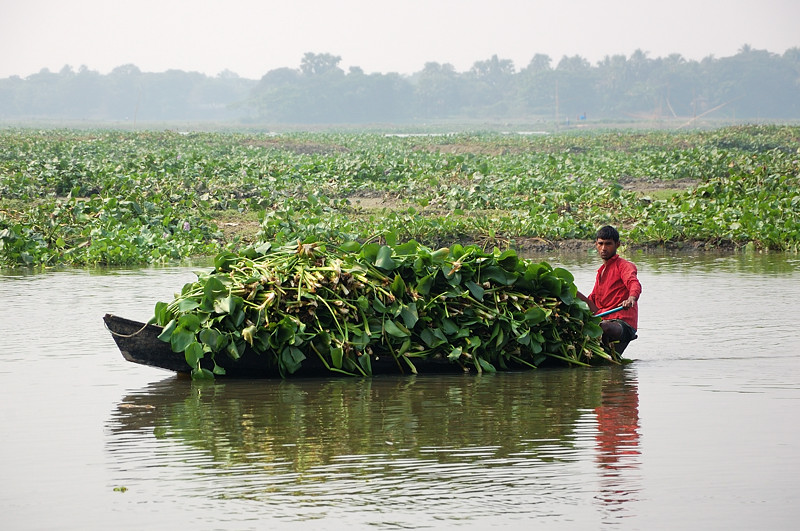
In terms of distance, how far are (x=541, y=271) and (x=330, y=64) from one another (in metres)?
114

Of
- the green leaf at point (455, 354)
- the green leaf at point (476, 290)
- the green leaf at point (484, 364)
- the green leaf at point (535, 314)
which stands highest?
the green leaf at point (476, 290)

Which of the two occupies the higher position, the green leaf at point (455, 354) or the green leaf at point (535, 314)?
the green leaf at point (535, 314)

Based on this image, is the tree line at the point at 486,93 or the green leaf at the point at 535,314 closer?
the green leaf at the point at 535,314

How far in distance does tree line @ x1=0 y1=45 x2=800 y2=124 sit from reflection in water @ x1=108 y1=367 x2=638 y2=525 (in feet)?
327

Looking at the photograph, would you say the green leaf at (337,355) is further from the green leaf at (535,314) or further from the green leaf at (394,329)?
the green leaf at (535,314)

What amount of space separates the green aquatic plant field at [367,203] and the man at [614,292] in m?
4.25

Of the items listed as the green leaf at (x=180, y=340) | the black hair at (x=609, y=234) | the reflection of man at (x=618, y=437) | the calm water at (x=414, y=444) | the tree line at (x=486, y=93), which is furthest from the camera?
the tree line at (x=486, y=93)

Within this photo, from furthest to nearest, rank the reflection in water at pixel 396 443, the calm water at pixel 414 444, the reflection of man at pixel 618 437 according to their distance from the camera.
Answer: the reflection of man at pixel 618 437 → the reflection in water at pixel 396 443 → the calm water at pixel 414 444

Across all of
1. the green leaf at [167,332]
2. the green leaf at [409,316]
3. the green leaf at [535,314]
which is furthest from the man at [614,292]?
the green leaf at [167,332]

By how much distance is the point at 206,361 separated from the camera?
674cm

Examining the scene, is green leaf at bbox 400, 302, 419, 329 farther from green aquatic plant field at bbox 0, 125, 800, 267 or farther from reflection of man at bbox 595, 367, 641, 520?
green aquatic plant field at bbox 0, 125, 800, 267

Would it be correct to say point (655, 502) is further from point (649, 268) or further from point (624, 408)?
point (649, 268)

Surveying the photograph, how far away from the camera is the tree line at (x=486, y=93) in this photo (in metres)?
108

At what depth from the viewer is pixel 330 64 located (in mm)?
117750
